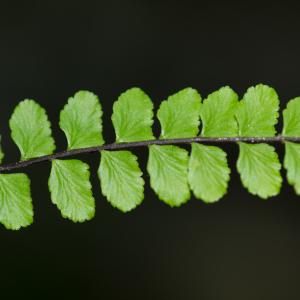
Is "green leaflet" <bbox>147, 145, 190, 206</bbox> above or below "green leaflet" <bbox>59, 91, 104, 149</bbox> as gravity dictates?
below

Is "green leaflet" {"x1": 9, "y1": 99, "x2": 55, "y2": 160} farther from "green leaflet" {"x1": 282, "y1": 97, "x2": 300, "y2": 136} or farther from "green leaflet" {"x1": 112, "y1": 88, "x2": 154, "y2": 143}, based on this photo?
"green leaflet" {"x1": 282, "y1": 97, "x2": 300, "y2": 136}

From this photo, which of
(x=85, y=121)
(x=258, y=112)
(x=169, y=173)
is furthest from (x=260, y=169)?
(x=85, y=121)

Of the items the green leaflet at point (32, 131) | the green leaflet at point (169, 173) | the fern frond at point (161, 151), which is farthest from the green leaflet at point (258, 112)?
the green leaflet at point (32, 131)

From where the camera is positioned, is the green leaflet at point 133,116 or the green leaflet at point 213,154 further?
the green leaflet at point 133,116

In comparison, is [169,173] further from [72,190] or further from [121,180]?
[72,190]

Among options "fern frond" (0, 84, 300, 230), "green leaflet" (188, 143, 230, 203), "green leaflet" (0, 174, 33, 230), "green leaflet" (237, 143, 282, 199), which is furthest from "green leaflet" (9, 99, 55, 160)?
"green leaflet" (237, 143, 282, 199)

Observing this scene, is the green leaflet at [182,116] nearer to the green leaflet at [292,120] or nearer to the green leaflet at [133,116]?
the green leaflet at [133,116]
